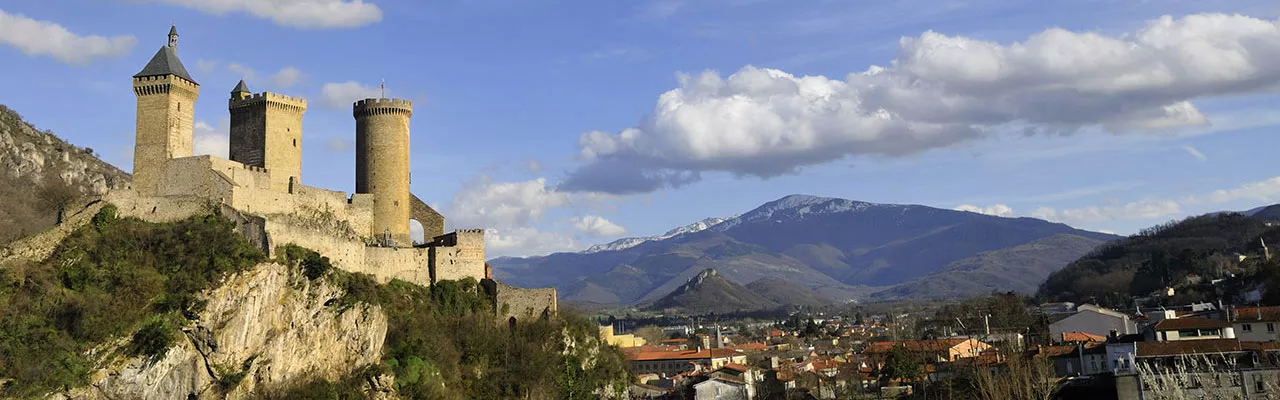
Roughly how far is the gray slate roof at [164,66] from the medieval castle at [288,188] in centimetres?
8


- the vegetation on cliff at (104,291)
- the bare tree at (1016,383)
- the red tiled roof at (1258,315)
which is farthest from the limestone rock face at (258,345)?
the red tiled roof at (1258,315)

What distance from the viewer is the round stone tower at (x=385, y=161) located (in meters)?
67.7

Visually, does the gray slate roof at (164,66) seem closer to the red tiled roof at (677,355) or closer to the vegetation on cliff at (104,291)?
the vegetation on cliff at (104,291)

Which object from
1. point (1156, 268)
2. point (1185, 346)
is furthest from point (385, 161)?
point (1156, 268)

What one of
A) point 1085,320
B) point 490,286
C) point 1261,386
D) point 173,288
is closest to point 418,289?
point 490,286

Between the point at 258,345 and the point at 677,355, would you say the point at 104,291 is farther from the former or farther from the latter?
the point at 677,355

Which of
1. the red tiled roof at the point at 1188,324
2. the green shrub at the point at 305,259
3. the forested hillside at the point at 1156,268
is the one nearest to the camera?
the green shrub at the point at 305,259

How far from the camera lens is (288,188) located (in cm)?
6119

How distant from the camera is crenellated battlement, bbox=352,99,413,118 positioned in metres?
68.9

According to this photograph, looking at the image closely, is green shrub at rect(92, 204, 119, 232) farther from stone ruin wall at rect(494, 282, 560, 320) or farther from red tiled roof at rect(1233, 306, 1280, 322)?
red tiled roof at rect(1233, 306, 1280, 322)

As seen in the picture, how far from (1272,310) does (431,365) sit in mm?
55690

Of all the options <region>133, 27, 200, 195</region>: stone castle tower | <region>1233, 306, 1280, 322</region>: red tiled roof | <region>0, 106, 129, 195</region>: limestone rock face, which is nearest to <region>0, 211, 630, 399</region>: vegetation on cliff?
<region>133, 27, 200, 195</region>: stone castle tower

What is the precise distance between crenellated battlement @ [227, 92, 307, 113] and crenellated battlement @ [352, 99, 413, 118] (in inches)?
221

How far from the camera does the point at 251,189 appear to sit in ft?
187
